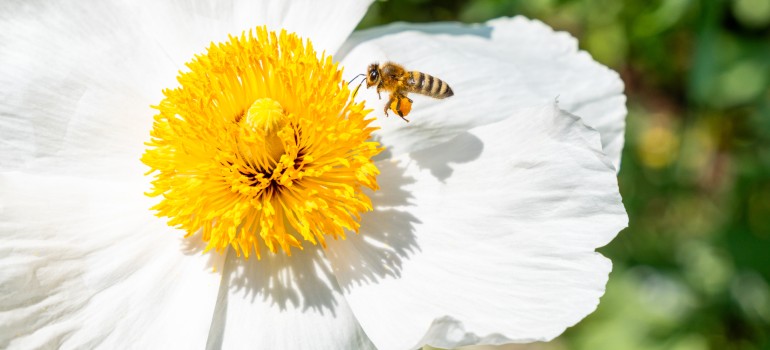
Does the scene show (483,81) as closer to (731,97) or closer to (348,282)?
(348,282)

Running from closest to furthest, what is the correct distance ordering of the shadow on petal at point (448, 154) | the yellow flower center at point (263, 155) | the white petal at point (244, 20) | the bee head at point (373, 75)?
the yellow flower center at point (263, 155), the bee head at point (373, 75), the shadow on petal at point (448, 154), the white petal at point (244, 20)

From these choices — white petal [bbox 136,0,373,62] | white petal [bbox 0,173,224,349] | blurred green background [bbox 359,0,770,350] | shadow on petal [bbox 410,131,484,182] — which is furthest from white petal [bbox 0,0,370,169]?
blurred green background [bbox 359,0,770,350]

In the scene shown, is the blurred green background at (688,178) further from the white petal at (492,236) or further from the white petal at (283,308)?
the white petal at (283,308)

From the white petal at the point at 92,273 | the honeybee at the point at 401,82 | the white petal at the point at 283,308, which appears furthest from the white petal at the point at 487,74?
the white petal at the point at 92,273

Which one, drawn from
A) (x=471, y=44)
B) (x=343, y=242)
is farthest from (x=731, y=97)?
(x=343, y=242)

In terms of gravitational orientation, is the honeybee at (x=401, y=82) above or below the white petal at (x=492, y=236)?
above

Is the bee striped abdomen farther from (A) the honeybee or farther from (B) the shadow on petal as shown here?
(B) the shadow on petal
